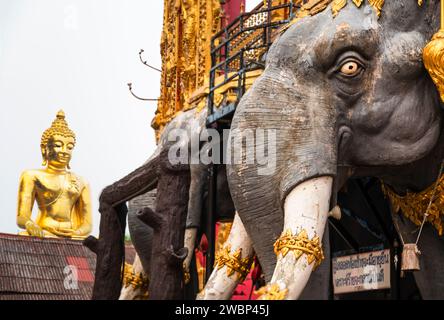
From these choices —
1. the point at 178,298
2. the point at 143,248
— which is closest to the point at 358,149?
the point at 178,298

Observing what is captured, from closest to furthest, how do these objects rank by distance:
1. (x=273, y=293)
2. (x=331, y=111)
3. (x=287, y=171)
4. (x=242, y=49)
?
1. (x=273, y=293)
2. (x=287, y=171)
3. (x=331, y=111)
4. (x=242, y=49)

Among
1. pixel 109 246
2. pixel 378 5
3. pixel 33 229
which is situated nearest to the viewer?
pixel 378 5

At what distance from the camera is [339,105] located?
534 cm

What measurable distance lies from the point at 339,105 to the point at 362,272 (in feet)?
6.44

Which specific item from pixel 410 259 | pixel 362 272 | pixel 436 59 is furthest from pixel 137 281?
pixel 436 59

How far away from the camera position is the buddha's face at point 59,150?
1313 centimetres

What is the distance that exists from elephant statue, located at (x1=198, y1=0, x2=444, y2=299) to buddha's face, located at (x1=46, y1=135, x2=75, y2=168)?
787 centimetres

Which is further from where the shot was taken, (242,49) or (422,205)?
(242,49)

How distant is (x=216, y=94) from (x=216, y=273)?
171cm

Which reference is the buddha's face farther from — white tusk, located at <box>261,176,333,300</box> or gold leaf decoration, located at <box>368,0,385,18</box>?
white tusk, located at <box>261,176,333,300</box>

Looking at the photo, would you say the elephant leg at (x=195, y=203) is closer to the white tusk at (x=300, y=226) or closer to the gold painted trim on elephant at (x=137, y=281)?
the gold painted trim on elephant at (x=137, y=281)

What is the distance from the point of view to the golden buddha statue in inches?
512

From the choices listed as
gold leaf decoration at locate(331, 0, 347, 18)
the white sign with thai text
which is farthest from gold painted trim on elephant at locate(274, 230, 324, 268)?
the white sign with thai text

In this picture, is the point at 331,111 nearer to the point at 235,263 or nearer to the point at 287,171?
the point at 287,171
